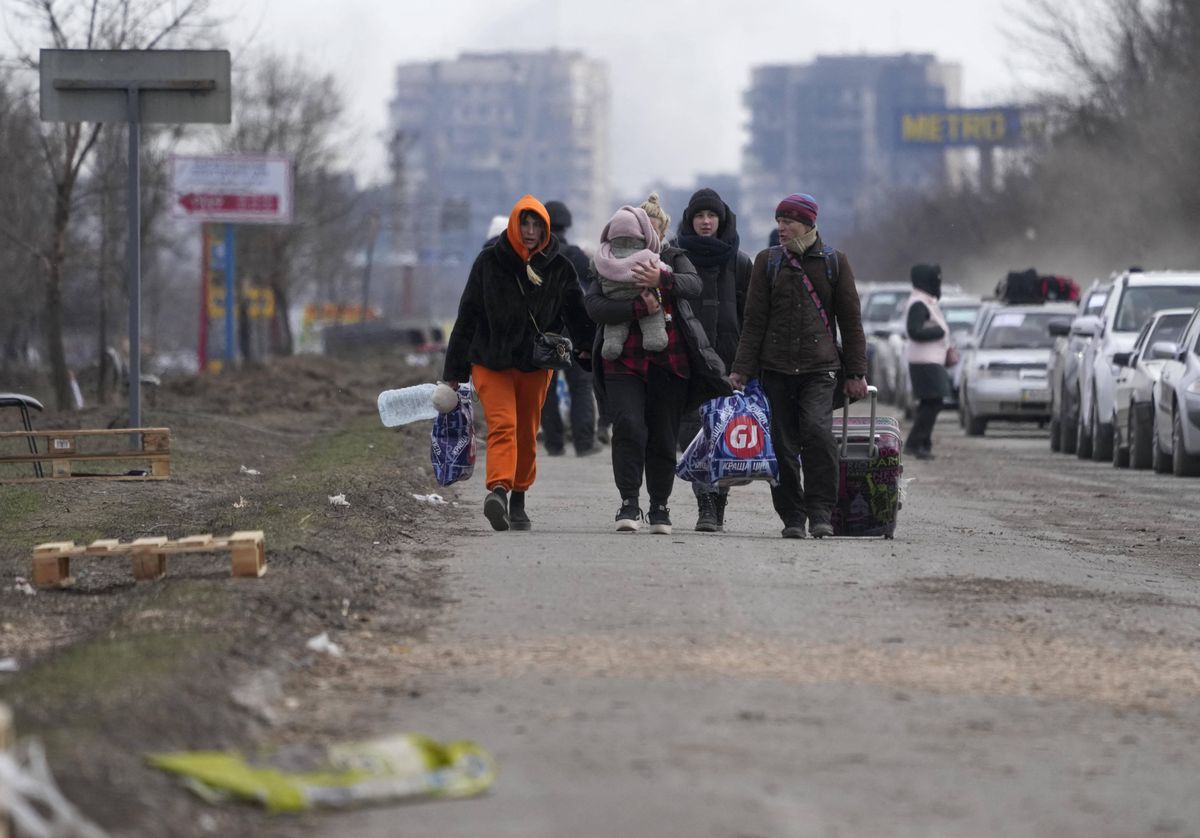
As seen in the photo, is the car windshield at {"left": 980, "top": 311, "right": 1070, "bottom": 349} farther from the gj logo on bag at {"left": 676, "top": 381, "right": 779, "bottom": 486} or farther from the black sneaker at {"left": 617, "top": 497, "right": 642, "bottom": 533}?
the black sneaker at {"left": 617, "top": 497, "right": 642, "bottom": 533}

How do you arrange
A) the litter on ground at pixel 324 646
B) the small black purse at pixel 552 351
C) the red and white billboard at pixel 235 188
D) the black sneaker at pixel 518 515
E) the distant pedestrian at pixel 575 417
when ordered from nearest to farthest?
the litter on ground at pixel 324 646
the small black purse at pixel 552 351
the black sneaker at pixel 518 515
the distant pedestrian at pixel 575 417
the red and white billboard at pixel 235 188

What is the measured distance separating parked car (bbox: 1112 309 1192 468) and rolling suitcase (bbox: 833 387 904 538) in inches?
353

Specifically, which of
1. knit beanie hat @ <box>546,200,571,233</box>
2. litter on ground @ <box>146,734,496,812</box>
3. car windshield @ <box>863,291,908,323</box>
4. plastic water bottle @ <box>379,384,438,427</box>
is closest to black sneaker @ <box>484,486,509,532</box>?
plastic water bottle @ <box>379,384,438,427</box>

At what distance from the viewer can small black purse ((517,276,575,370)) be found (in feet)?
→ 37.6

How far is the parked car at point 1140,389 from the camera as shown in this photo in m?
21.0

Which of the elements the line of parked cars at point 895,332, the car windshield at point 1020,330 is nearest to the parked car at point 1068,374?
the car windshield at point 1020,330

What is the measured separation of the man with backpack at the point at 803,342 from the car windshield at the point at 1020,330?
16803 millimetres

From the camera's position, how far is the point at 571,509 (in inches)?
541

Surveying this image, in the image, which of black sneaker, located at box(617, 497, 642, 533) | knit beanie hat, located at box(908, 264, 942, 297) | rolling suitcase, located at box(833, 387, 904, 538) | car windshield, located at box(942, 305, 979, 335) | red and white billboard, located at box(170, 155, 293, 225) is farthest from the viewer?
red and white billboard, located at box(170, 155, 293, 225)

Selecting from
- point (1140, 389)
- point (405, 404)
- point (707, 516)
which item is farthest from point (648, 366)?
point (1140, 389)

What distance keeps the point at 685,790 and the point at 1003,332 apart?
23.7 metres

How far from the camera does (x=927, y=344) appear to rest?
21.2 metres

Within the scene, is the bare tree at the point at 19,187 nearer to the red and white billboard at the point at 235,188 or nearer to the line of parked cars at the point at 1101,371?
the red and white billboard at the point at 235,188

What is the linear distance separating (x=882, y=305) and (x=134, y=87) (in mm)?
27581
